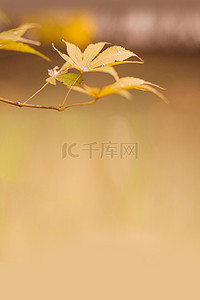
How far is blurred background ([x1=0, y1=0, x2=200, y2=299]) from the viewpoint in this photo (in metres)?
1.20

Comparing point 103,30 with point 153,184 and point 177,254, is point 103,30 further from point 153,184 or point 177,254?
point 177,254

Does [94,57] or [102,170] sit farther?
[102,170]

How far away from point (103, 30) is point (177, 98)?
0.34m

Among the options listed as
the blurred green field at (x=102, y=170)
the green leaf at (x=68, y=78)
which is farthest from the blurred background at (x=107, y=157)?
the green leaf at (x=68, y=78)

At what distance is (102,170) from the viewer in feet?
4.34

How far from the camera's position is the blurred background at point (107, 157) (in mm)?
1198

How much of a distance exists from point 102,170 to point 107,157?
0.15 feet

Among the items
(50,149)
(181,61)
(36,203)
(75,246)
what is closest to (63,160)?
(50,149)

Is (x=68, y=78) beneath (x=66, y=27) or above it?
beneath
